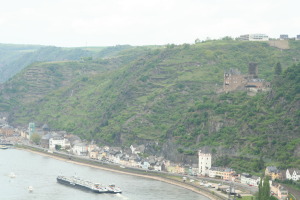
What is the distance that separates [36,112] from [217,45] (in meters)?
55.8

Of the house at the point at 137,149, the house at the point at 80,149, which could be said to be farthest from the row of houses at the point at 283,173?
the house at the point at 80,149

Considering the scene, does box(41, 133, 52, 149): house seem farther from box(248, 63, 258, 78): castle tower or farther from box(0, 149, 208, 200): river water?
box(248, 63, 258, 78): castle tower

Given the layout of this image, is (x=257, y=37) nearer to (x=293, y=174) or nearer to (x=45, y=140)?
(x=45, y=140)

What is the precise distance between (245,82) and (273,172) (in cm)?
3681

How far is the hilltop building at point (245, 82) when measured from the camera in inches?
4779

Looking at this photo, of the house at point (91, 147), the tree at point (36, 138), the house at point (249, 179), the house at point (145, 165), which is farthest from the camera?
the tree at point (36, 138)

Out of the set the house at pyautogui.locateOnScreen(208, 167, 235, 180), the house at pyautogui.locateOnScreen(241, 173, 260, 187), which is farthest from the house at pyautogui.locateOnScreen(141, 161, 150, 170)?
the house at pyautogui.locateOnScreen(241, 173, 260, 187)

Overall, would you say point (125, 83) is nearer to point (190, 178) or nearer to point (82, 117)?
point (82, 117)

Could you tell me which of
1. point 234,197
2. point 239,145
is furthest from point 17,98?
point 234,197

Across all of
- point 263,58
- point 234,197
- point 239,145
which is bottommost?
point 234,197

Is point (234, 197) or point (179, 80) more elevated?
point (179, 80)

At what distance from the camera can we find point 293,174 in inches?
3425

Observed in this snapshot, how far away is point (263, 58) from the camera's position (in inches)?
6255

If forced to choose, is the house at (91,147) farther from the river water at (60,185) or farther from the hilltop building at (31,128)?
the hilltop building at (31,128)
